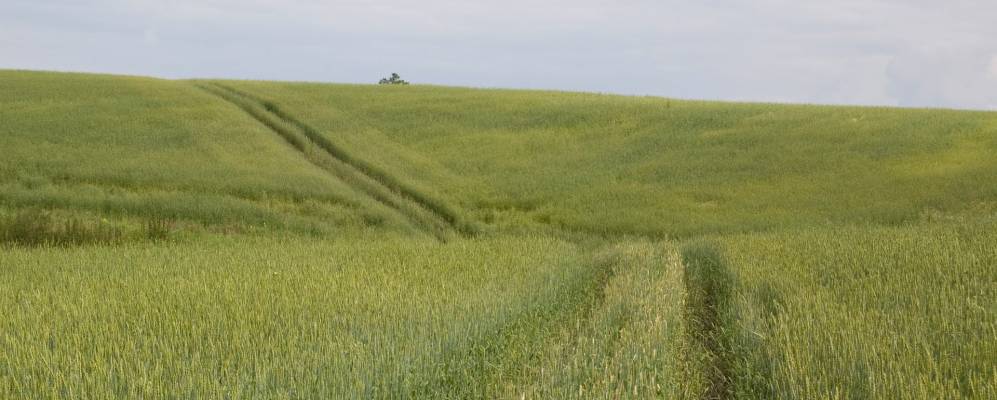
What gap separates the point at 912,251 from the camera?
38.5ft

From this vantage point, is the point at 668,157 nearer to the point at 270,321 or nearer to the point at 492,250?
the point at 492,250

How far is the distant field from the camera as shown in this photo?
6602 mm

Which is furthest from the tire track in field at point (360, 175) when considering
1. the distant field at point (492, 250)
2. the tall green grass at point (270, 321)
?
the tall green grass at point (270, 321)

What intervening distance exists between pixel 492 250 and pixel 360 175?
1397cm

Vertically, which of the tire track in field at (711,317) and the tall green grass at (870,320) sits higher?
the tall green grass at (870,320)

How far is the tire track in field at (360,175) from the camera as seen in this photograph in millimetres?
23484

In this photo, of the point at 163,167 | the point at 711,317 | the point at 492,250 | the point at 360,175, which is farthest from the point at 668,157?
the point at 711,317

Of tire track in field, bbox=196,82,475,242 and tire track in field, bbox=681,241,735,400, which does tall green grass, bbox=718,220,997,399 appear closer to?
tire track in field, bbox=681,241,735,400

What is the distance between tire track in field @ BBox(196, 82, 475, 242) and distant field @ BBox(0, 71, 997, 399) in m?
0.13

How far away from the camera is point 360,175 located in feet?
90.7

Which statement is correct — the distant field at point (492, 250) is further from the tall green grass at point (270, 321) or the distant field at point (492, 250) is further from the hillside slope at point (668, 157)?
the hillside slope at point (668, 157)

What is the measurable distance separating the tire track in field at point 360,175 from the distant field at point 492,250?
0.43 ft

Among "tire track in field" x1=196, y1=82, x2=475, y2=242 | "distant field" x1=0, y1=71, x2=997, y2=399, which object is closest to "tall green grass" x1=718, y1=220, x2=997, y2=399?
"distant field" x1=0, y1=71, x2=997, y2=399

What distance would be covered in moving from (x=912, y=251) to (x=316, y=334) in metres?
8.80
